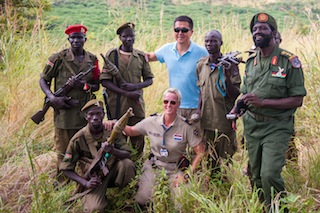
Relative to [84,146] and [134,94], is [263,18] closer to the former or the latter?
[134,94]

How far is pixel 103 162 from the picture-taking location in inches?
162

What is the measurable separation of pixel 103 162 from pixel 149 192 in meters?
0.51

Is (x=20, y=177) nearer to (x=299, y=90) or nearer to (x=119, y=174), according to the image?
(x=119, y=174)

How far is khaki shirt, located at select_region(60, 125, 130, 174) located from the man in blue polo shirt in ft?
2.63

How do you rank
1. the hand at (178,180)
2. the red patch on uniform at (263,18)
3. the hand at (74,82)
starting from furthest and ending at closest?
the hand at (74,82) < the hand at (178,180) < the red patch on uniform at (263,18)

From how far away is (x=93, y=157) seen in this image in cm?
423

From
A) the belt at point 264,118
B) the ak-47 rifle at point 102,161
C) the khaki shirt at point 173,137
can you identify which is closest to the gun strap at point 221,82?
the khaki shirt at point 173,137

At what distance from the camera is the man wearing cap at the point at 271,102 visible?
3338 millimetres

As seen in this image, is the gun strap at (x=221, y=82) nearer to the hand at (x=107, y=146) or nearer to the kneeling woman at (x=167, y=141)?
the kneeling woman at (x=167, y=141)

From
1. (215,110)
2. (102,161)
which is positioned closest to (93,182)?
(102,161)

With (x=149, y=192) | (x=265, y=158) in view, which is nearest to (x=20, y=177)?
(x=149, y=192)

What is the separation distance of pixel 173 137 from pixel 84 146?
85 centimetres

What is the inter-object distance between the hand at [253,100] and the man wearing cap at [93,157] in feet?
4.39

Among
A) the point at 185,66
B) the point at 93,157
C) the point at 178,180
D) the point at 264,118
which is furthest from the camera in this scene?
the point at 185,66
